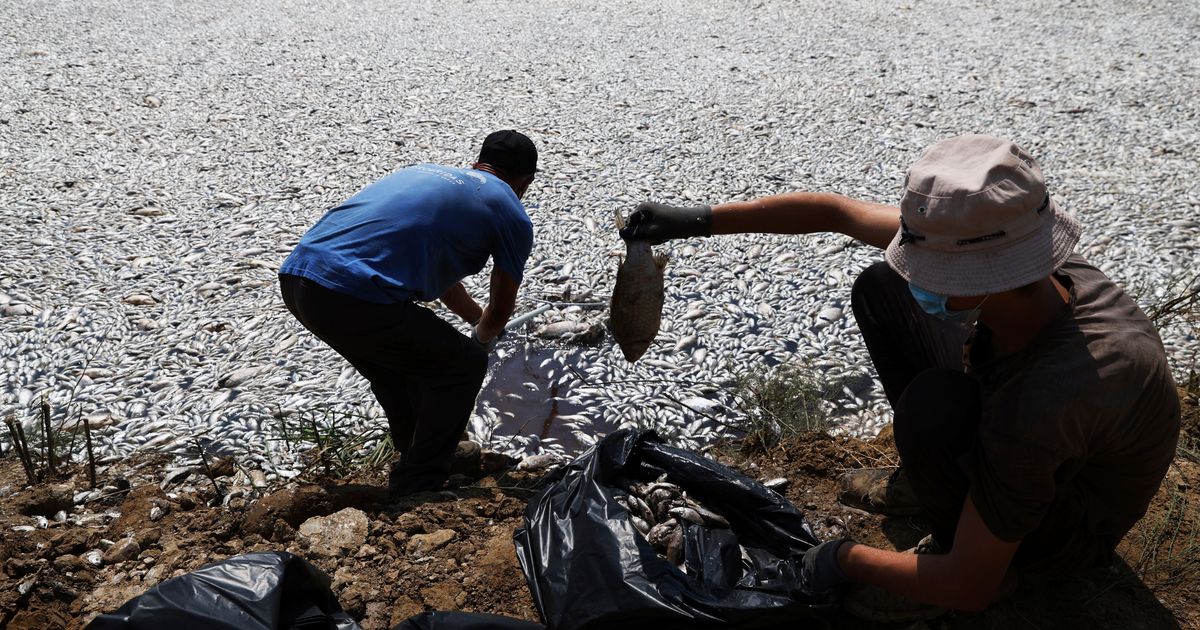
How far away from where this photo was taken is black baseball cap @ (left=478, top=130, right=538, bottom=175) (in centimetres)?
332

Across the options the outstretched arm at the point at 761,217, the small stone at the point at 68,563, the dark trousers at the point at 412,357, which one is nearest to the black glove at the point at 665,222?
the outstretched arm at the point at 761,217

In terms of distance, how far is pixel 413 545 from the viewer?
2754 millimetres

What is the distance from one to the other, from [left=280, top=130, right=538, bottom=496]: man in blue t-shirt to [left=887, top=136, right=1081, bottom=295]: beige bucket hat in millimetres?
1580

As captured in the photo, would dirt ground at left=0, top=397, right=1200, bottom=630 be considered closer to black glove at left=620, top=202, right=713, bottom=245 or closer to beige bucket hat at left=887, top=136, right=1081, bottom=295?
black glove at left=620, top=202, right=713, bottom=245

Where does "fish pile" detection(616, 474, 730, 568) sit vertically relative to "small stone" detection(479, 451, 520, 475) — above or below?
above

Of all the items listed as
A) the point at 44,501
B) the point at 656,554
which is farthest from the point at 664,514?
the point at 44,501

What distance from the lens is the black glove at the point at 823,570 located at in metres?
2.22

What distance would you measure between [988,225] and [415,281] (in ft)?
6.03

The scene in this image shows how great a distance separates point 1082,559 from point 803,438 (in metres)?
1.19

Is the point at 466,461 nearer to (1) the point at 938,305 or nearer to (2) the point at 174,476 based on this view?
(2) the point at 174,476

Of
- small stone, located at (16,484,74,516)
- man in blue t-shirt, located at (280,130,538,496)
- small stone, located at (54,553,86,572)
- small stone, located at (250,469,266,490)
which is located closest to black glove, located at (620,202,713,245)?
man in blue t-shirt, located at (280,130,538,496)

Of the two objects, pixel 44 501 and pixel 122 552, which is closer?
pixel 122 552

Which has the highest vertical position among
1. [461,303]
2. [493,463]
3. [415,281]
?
[415,281]

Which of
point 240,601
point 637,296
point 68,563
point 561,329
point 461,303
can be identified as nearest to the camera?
point 240,601
